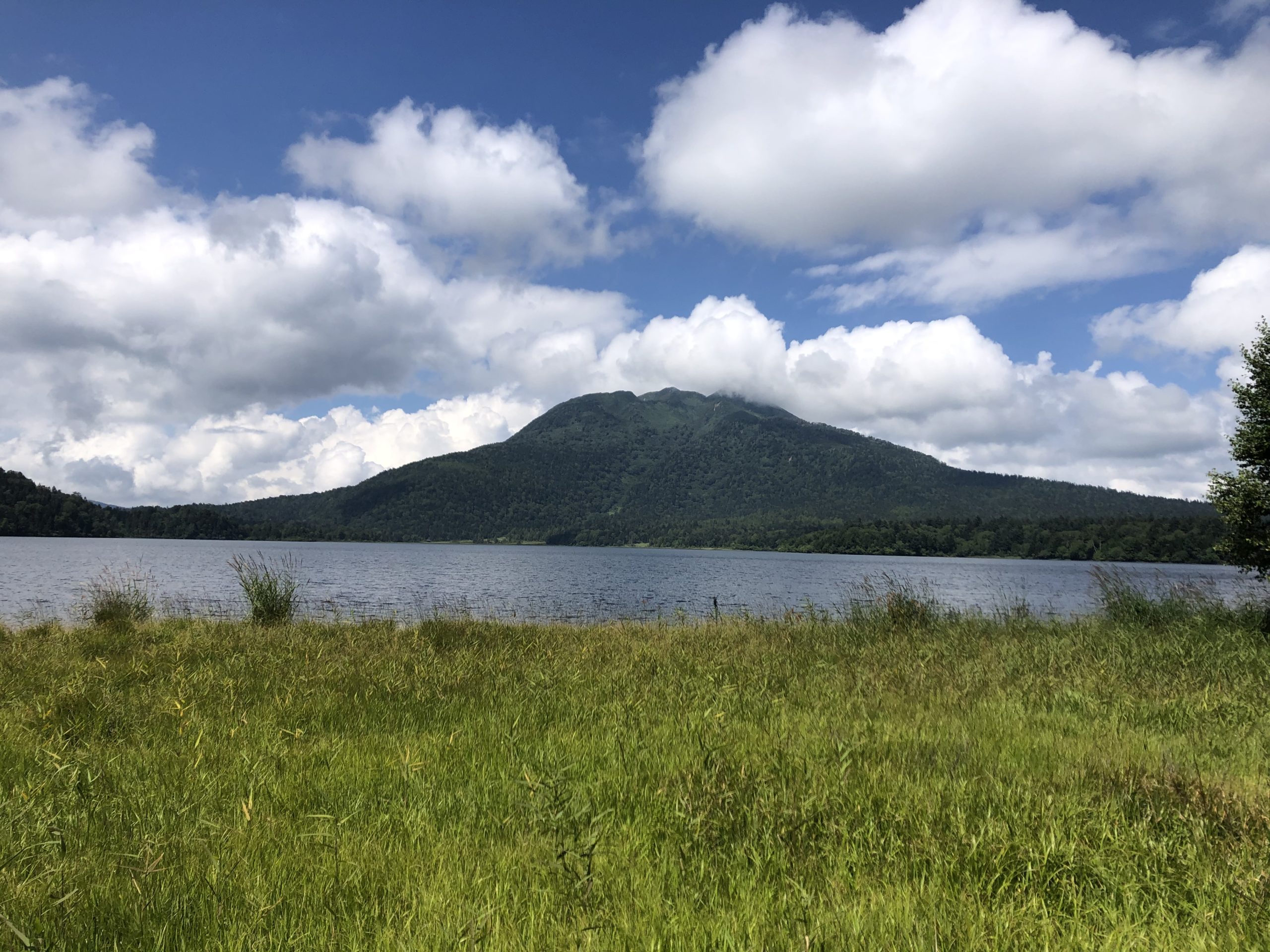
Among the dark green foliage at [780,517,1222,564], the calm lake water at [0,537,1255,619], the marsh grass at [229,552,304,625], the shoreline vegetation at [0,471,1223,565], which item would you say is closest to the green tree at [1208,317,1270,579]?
the calm lake water at [0,537,1255,619]

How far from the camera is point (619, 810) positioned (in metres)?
4.14

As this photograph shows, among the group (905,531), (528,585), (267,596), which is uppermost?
(267,596)

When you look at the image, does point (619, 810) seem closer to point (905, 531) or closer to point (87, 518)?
point (905, 531)

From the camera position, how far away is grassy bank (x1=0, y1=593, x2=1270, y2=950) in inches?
110

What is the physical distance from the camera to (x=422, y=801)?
411 cm

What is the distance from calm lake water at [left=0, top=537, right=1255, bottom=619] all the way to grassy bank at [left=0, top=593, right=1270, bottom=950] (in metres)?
11.1

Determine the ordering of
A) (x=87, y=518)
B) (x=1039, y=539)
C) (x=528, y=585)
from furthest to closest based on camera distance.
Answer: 1. (x=87, y=518)
2. (x=1039, y=539)
3. (x=528, y=585)

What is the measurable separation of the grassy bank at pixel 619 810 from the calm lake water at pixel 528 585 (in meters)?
11.1

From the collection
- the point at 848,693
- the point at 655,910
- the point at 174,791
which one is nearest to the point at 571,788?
the point at 655,910

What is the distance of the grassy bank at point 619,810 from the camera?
9.16ft

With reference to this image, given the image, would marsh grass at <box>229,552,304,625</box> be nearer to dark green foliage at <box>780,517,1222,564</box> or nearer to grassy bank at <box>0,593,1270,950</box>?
grassy bank at <box>0,593,1270,950</box>

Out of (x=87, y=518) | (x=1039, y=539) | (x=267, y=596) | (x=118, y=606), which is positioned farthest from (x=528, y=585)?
(x=87, y=518)

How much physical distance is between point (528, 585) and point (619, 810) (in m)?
49.5

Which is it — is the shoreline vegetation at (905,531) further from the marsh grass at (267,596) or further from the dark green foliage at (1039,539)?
the marsh grass at (267,596)
